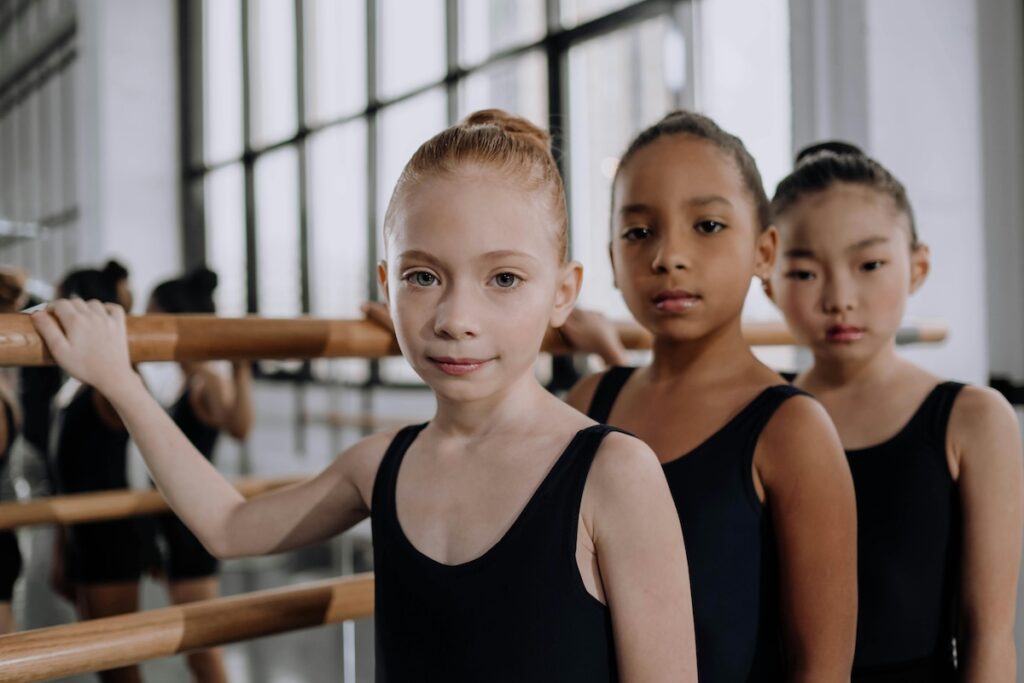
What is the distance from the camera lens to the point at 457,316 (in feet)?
2.15

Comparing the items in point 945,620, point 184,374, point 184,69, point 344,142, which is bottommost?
point 945,620

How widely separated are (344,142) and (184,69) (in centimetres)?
235

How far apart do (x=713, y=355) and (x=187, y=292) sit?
1797mm

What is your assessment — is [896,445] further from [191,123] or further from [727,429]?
[191,123]

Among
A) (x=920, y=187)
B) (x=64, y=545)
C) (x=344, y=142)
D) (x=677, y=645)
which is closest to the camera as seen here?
(x=677, y=645)

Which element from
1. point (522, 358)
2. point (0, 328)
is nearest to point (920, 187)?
point (522, 358)

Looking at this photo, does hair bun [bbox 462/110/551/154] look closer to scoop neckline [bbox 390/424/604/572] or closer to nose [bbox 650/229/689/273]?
nose [bbox 650/229/689/273]

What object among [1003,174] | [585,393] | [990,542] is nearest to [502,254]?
[585,393]

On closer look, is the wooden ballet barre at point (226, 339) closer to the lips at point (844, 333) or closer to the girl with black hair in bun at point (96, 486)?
the lips at point (844, 333)

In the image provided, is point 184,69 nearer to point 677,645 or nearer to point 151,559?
point 151,559

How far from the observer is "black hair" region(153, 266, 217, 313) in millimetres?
2301

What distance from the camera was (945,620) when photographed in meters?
0.91

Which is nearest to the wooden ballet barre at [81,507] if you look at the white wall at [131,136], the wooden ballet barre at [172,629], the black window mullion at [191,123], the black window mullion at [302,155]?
the wooden ballet barre at [172,629]

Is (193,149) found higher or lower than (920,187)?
higher
